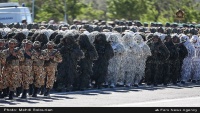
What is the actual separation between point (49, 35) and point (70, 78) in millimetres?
2108

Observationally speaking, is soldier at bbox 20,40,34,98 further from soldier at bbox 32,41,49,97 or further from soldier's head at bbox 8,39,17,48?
soldier's head at bbox 8,39,17,48

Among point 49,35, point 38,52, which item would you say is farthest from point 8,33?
point 38,52

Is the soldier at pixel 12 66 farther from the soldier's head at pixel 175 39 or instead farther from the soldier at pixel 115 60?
the soldier's head at pixel 175 39

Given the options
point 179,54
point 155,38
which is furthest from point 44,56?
point 179,54

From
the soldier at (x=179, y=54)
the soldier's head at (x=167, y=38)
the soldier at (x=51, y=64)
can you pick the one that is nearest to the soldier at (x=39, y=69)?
the soldier at (x=51, y=64)

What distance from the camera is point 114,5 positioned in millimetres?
64688

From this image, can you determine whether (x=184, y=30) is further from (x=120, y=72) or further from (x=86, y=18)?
(x=86, y=18)

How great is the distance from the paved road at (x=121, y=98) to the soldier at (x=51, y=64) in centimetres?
35

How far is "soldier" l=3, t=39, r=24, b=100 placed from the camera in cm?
2320

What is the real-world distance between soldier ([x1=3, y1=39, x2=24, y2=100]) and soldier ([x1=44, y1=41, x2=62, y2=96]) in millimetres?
1118

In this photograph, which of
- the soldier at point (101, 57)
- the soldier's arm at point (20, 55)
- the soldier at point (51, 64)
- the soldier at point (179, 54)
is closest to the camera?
the soldier's arm at point (20, 55)

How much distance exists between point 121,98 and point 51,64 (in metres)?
2.09

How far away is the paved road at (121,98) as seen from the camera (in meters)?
21.9

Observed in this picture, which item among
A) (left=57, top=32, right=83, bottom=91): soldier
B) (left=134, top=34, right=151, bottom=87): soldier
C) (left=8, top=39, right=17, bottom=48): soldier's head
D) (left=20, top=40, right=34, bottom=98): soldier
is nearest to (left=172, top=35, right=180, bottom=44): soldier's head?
(left=134, top=34, right=151, bottom=87): soldier
